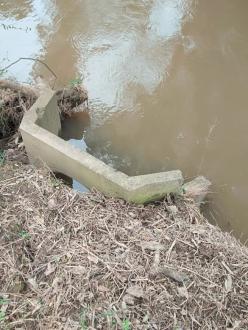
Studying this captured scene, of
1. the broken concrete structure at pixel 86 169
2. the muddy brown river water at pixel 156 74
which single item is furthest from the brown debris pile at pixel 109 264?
the muddy brown river water at pixel 156 74

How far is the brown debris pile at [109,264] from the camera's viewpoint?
2.96 meters

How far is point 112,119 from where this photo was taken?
507cm

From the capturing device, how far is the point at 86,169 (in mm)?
3684

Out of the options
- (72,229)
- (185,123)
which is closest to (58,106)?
(185,123)

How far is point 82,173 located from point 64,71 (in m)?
2.42

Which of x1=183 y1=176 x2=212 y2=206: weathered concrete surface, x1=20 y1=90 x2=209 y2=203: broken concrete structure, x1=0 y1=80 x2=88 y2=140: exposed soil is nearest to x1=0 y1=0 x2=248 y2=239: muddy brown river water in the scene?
x1=183 y1=176 x2=212 y2=206: weathered concrete surface

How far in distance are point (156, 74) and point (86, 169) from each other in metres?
2.46

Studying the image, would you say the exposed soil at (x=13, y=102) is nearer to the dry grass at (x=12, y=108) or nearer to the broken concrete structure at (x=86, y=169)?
the dry grass at (x=12, y=108)

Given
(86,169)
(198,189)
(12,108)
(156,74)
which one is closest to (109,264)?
(86,169)

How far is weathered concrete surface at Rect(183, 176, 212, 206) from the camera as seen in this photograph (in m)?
3.94

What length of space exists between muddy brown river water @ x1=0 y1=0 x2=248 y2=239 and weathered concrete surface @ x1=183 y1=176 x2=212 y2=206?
27 centimetres

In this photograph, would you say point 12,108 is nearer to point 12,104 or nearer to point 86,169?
point 12,104

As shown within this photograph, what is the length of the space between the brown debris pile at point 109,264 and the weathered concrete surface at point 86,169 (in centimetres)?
15

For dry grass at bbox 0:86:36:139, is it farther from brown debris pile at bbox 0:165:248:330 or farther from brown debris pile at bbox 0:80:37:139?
brown debris pile at bbox 0:165:248:330
